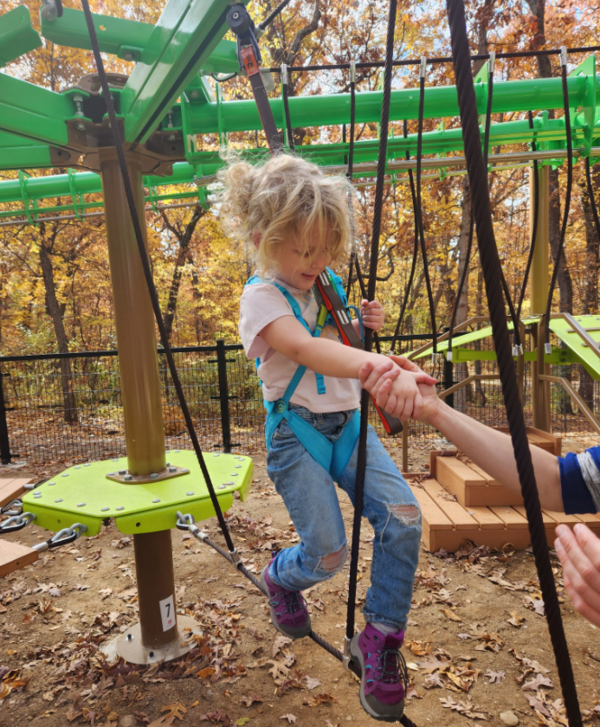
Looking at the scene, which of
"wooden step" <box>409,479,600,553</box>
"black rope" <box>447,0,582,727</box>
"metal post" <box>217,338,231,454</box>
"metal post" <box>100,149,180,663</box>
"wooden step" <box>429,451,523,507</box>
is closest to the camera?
"black rope" <box>447,0,582,727</box>

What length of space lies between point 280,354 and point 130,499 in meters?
0.78

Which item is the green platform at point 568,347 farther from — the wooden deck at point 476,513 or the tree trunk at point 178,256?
the tree trunk at point 178,256

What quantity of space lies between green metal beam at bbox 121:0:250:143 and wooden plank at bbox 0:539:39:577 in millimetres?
1506

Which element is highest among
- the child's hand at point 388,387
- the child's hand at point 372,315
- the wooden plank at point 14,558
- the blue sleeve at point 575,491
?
the child's hand at point 372,315

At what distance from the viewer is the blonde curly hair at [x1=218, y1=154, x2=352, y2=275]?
1.41 m

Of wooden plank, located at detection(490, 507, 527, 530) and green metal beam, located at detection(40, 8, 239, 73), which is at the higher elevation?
green metal beam, located at detection(40, 8, 239, 73)

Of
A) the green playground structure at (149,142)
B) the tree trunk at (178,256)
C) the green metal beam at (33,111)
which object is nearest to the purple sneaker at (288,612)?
the green playground structure at (149,142)

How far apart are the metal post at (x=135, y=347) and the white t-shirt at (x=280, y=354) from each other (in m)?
0.67

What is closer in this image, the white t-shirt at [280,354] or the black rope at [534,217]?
the white t-shirt at [280,354]

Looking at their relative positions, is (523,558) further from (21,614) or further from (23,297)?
(23,297)

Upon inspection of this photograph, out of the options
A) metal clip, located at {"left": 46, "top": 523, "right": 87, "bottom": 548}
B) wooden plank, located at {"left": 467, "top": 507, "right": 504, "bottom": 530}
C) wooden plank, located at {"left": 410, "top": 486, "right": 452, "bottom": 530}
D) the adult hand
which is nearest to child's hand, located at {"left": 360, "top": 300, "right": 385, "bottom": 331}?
the adult hand

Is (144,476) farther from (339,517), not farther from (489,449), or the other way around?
(489,449)

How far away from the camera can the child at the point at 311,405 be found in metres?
1.41

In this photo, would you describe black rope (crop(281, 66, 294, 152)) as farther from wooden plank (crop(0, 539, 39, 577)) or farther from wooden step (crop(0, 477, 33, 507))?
wooden step (crop(0, 477, 33, 507))
